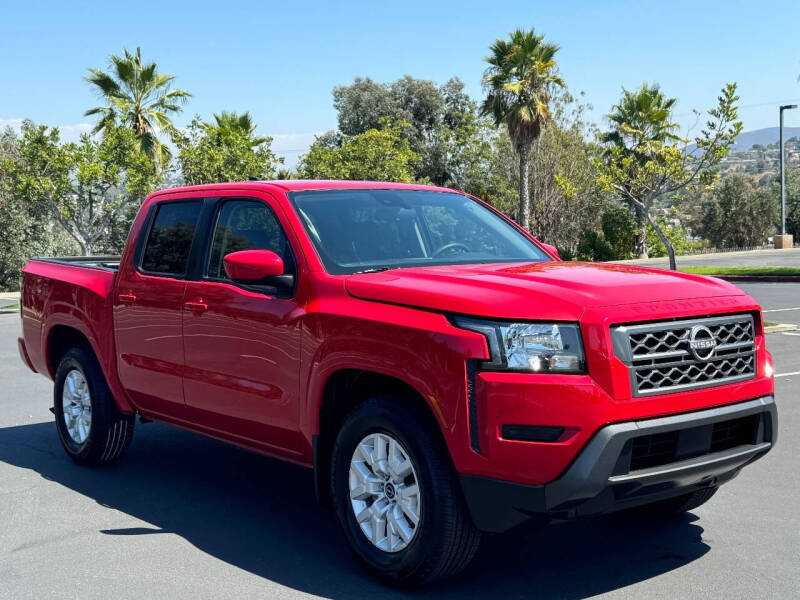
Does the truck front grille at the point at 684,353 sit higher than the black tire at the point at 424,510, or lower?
higher

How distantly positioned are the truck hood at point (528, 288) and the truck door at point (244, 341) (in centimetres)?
57

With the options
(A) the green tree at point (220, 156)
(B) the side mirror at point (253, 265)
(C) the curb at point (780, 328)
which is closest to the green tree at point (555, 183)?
(A) the green tree at point (220, 156)

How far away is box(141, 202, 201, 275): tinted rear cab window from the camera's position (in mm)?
6051

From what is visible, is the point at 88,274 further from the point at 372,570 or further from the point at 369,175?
the point at 369,175

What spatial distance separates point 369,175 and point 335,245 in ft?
131

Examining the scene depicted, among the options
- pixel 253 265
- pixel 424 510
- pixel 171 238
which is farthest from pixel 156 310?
pixel 424 510

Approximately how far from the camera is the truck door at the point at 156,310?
5.93 metres

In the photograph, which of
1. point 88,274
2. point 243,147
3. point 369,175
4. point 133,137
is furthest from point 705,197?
point 88,274

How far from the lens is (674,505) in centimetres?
532

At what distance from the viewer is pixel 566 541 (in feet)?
16.9

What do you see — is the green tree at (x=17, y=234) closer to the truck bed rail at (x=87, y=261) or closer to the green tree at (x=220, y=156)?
the green tree at (x=220, y=156)

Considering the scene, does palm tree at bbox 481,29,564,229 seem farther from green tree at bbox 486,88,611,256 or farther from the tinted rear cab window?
the tinted rear cab window

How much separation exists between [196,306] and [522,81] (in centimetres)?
3277

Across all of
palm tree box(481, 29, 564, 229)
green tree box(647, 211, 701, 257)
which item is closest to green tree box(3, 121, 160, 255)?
palm tree box(481, 29, 564, 229)
